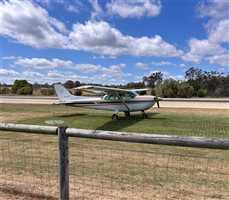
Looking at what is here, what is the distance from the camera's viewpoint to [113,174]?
6070mm

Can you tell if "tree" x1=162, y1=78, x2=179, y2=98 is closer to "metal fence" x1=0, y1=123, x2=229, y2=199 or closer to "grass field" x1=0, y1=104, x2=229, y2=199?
"grass field" x1=0, y1=104, x2=229, y2=199

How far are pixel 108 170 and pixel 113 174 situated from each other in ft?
1.07

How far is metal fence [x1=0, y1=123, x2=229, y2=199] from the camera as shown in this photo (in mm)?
4035

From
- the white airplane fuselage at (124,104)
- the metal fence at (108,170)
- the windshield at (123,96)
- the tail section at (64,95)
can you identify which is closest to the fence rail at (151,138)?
the metal fence at (108,170)

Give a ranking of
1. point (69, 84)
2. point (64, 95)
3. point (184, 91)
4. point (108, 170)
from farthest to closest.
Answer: point (69, 84), point (184, 91), point (64, 95), point (108, 170)

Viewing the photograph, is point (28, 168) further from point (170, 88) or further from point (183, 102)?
point (170, 88)

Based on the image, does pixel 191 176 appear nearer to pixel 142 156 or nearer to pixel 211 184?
pixel 211 184

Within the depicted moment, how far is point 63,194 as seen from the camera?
406cm

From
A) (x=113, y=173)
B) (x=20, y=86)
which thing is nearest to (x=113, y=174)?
(x=113, y=173)

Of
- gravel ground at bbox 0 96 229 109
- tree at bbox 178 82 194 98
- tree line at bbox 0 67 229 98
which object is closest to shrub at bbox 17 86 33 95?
tree line at bbox 0 67 229 98

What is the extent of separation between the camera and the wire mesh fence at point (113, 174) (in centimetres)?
491

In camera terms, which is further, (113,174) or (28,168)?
(28,168)

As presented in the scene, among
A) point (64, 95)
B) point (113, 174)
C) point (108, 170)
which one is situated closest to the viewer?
point (113, 174)

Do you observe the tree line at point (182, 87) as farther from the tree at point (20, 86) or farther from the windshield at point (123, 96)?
the windshield at point (123, 96)
